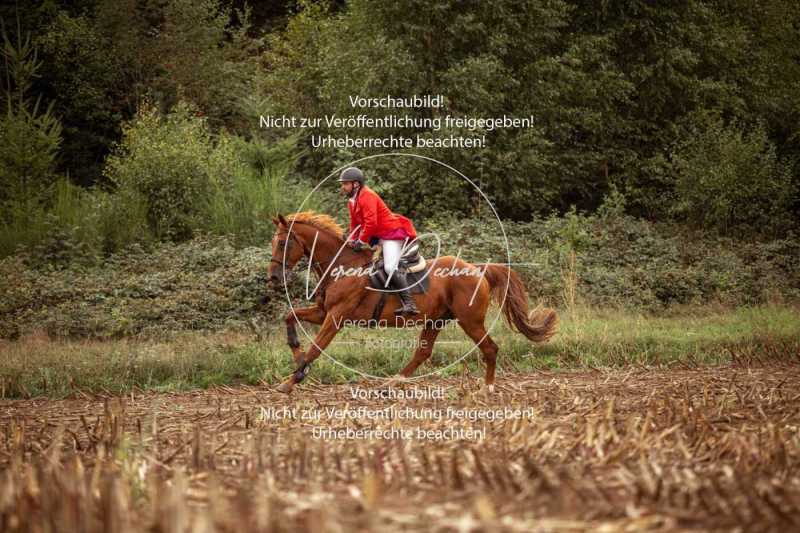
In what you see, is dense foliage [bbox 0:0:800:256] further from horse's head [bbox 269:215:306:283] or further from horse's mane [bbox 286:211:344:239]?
horse's head [bbox 269:215:306:283]

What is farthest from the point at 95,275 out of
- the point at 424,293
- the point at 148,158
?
the point at 424,293

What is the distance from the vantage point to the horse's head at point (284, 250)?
10.5 m

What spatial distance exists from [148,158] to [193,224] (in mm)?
2246

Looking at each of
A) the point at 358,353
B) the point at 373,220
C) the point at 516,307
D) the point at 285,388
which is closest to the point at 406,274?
the point at 373,220

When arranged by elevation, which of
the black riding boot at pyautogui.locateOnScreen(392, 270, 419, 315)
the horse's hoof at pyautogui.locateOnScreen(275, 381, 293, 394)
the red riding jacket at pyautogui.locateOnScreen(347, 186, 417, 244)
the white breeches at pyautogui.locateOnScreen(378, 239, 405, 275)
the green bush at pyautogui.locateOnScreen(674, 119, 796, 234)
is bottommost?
the horse's hoof at pyautogui.locateOnScreen(275, 381, 293, 394)

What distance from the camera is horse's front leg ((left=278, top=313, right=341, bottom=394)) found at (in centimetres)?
1015

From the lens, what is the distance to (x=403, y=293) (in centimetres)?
1079

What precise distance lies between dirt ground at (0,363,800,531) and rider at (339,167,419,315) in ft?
6.08

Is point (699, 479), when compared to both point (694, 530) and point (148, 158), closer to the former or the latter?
point (694, 530)

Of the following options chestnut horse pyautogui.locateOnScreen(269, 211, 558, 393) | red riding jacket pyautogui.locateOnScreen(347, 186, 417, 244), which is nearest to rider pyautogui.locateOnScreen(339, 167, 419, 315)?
red riding jacket pyautogui.locateOnScreen(347, 186, 417, 244)

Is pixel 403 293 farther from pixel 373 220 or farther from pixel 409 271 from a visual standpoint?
pixel 373 220

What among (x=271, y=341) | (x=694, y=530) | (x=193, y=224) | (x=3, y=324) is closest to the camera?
(x=694, y=530)

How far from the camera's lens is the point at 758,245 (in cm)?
2133

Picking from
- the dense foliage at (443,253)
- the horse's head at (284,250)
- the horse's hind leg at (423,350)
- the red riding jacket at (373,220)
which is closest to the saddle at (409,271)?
the red riding jacket at (373,220)
